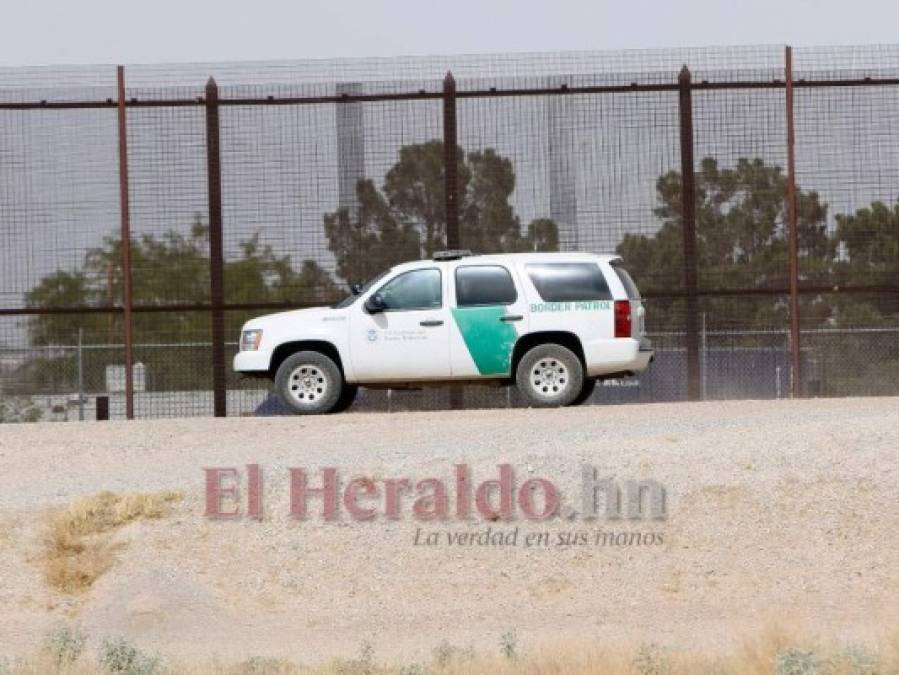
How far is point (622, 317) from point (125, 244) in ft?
19.9

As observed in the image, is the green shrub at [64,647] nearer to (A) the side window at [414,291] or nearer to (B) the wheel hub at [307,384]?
(B) the wheel hub at [307,384]

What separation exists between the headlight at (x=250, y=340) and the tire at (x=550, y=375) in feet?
8.92

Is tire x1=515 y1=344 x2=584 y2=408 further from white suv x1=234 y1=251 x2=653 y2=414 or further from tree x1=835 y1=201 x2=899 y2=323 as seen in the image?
tree x1=835 y1=201 x2=899 y2=323

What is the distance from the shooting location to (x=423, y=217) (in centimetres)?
2353

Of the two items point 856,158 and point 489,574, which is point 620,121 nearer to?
point 856,158

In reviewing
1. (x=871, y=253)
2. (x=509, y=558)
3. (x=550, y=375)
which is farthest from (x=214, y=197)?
(x=509, y=558)

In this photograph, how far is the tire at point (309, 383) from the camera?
20.9 m

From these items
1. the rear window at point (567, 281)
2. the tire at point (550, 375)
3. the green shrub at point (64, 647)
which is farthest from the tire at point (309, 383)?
the green shrub at point (64, 647)

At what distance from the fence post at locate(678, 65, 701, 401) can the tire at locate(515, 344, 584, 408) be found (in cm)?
297

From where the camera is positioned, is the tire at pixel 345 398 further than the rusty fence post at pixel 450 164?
No

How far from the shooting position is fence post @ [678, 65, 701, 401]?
2281cm

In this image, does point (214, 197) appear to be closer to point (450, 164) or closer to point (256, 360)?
point (450, 164)

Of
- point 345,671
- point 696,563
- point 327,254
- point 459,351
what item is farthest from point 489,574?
point 327,254

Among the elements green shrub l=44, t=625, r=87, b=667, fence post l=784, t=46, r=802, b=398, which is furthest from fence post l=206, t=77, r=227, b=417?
green shrub l=44, t=625, r=87, b=667
